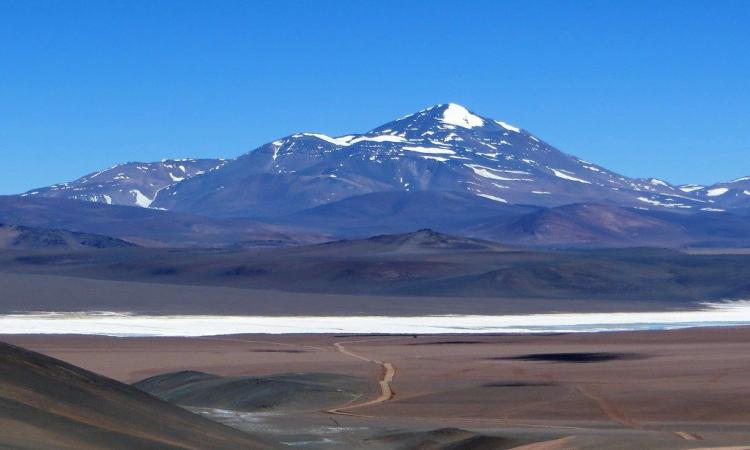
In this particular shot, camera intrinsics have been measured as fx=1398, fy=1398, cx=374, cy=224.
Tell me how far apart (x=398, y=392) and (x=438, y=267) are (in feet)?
214

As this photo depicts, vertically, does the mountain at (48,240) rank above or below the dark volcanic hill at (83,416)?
above

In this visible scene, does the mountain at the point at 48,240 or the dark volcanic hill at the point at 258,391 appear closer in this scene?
the dark volcanic hill at the point at 258,391

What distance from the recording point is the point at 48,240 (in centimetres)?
14812

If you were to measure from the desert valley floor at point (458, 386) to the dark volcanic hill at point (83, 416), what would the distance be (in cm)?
271

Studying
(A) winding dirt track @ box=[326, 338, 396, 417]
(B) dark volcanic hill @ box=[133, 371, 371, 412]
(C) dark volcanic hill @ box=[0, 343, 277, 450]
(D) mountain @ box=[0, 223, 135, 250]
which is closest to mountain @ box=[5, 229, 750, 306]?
(A) winding dirt track @ box=[326, 338, 396, 417]

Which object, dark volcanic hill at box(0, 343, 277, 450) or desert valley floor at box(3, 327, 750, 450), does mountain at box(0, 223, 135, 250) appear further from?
dark volcanic hill at box(0, 343, 277, 450)

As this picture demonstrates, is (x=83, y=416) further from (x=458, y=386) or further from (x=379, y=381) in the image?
(x=379, y=381)

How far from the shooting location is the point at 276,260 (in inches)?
3920

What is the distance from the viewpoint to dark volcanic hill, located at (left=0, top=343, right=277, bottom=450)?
1348 centimetres

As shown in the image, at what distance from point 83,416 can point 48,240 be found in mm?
136884

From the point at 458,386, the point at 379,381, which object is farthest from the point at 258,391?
the point at 458,386

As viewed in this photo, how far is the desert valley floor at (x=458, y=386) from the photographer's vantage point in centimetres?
2095

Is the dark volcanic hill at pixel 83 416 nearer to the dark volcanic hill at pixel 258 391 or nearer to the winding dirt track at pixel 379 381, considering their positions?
the winding dirt track at pixel 379 381

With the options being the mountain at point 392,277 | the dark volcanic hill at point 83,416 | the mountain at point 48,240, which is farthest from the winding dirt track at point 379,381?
the mountain at point 48,240
